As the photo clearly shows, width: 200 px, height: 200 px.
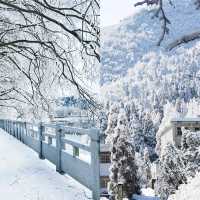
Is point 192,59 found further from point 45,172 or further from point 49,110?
point 45,172

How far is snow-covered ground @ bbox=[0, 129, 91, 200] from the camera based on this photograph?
7.25 metres

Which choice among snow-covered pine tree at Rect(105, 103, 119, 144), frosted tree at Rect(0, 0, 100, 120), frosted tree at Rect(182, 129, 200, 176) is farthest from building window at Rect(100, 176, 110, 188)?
frosted tree at Rect(182, 129, 200, 176)

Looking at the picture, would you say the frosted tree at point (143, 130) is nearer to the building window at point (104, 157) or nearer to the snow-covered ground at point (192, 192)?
the snow-covered ground at point (192, 192)

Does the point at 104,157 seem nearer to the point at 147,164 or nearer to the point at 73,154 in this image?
the point at 73,154

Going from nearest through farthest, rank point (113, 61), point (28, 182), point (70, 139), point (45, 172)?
point (28, 182) → point (70, 139) → point (45, 172) → point (113, 61)

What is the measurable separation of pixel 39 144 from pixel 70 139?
4.82m

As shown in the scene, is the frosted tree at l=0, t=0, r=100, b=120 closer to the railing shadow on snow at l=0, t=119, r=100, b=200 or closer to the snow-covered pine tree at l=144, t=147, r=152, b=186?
the railing shadow on snow at l=0, t=119, r=100, b=200

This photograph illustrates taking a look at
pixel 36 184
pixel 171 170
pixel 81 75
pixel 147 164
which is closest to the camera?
pixel 36 184

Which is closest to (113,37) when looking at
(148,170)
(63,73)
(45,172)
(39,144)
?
(39,144)

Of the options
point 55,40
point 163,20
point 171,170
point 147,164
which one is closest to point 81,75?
point 55,40

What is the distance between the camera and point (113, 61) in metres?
15.2

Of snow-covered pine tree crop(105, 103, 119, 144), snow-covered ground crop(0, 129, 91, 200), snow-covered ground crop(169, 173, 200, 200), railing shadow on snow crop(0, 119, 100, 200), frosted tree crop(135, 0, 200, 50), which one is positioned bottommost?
snow-covered ground crop(169, 173, 200, 200)

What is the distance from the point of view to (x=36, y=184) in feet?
27.0

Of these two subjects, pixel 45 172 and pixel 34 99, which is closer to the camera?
pixel 45 172
